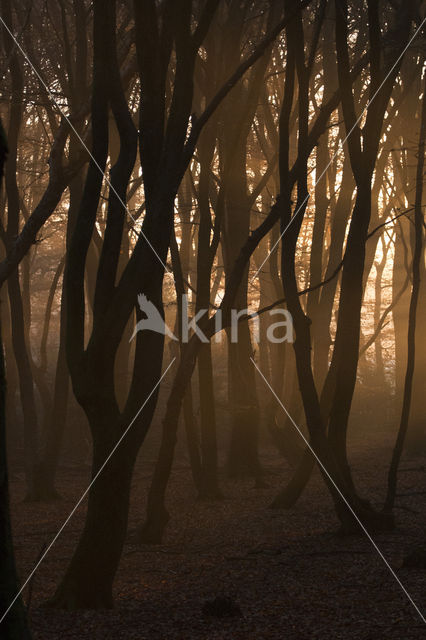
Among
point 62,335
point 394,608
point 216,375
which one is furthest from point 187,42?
point 216,375

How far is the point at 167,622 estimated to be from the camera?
17.2 ft

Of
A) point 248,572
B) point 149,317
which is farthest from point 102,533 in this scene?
point 149,317

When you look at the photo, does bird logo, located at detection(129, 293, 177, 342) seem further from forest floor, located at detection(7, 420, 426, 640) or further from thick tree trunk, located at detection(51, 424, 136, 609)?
forest floor, located at detection(7, 420, 426, 640)

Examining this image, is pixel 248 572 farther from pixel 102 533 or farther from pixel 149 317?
pixel 149 317

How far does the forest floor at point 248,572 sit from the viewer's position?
5.10 meters

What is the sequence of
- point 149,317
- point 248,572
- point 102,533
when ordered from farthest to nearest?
point 248,572 → point 149,317 → point 102,533

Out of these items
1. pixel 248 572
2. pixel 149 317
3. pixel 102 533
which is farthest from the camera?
pixel 248 572

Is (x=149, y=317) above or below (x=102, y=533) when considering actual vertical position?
above

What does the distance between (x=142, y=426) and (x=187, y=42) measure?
3149 millimetres

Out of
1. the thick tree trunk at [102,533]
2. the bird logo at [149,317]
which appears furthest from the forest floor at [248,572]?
the bird logo at [149,317]

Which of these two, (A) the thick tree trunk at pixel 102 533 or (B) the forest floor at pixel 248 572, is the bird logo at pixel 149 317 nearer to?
(A) the thick tree trunk at pixel 102 533

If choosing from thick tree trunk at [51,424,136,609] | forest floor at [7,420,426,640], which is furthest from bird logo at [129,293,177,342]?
forest floor at [7,420,426,640]

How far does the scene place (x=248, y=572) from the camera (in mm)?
6668

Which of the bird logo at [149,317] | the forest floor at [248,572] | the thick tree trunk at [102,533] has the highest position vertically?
the bird logo at [149,317]
